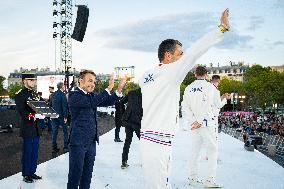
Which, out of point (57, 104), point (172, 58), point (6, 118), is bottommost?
point (6, 118)

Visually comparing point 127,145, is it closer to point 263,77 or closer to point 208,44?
point 208,44

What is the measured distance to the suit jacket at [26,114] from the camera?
6.51m

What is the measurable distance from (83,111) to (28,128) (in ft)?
7.45

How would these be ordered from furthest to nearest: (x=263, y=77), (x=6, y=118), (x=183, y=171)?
1. (x=263, y=77)
2. (x=6, y=118)
3. (x=183, y=171)

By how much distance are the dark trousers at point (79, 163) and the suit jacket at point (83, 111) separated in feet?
0.30

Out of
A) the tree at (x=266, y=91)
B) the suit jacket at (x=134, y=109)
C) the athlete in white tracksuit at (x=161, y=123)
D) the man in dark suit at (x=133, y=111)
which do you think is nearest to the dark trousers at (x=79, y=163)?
the athlete in white tracksuit at (x=161, y=123)

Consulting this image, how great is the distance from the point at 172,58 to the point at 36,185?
13.4 feet

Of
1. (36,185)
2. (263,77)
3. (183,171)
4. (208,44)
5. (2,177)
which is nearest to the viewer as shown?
(208,44)

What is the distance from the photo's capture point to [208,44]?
2.92 metres

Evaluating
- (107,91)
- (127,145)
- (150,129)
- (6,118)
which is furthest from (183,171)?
(6,118)

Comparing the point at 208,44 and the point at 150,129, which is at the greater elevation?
the point at 208,44

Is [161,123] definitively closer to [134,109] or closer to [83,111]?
[83,111]

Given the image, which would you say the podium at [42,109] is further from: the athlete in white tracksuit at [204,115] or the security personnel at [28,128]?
the athlete in white tracksuit at [204,115]

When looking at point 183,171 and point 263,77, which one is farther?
point 263,77
